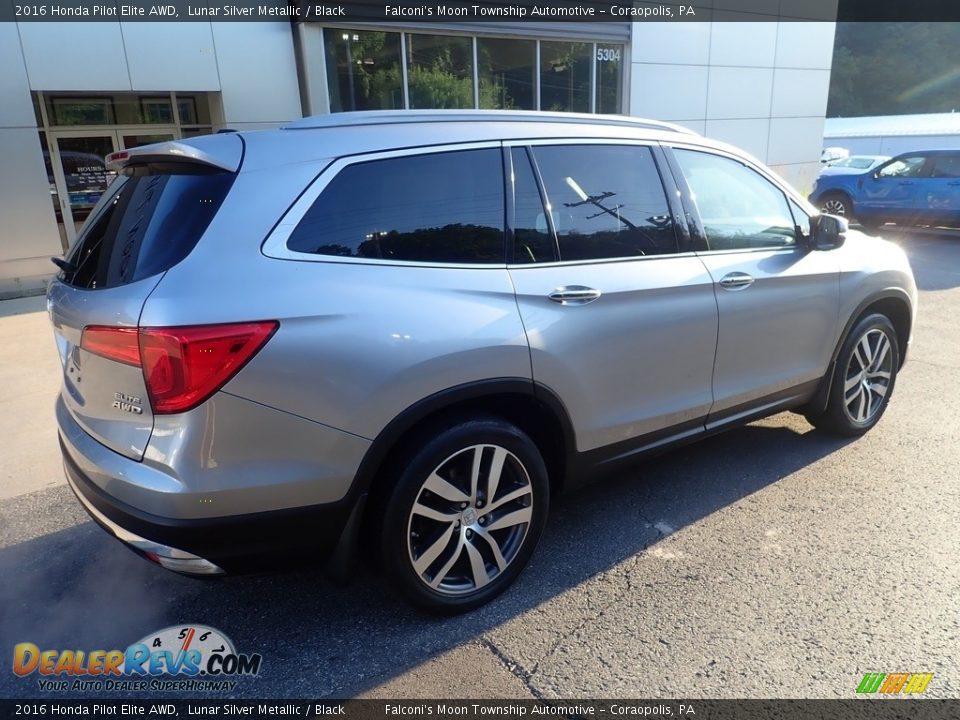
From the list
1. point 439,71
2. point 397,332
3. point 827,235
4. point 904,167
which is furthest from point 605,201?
point 904,167

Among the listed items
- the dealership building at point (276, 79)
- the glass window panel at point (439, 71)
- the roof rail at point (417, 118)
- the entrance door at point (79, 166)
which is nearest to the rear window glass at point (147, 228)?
the roof rail at point (417, 118)

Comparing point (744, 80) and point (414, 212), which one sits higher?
point (744, 80)

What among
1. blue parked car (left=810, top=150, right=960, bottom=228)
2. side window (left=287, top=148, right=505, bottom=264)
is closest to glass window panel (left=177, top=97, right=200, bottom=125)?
side window (left=287, top=148, right=505, bottom=264)

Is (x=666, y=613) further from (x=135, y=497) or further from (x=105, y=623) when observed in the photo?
(x=105, y=623)

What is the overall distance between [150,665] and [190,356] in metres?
1.32

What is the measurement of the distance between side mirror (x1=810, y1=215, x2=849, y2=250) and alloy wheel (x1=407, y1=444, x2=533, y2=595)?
2292mm

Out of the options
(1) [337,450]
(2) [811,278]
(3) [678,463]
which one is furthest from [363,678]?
(2) [811,278]

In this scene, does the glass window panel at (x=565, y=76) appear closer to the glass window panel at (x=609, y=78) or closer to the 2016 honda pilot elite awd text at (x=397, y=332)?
the glass window panel at (x=609, y=78)

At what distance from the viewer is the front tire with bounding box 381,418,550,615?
2.55m

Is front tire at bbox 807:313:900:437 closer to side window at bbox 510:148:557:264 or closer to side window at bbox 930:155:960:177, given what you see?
side window at bbox 510:148:557:264

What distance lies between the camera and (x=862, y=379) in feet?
14.3

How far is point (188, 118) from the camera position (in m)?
11.1

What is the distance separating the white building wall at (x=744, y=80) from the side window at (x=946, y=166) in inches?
149

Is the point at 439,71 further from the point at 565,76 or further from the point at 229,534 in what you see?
the point at 229,534
